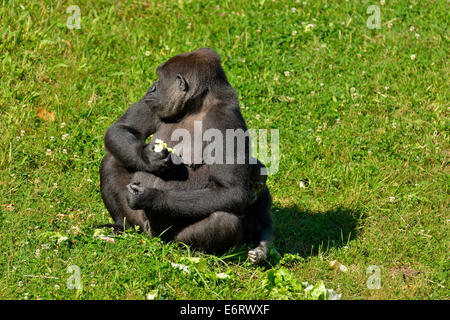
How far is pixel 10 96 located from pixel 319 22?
4.12m

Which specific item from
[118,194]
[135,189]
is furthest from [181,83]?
[118,194]

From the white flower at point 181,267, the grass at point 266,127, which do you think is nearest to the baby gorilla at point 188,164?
the grass at point 266,127

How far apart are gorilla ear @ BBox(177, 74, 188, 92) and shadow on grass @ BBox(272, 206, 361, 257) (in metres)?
1.85

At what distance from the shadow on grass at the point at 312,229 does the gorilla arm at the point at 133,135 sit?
65.6 inches

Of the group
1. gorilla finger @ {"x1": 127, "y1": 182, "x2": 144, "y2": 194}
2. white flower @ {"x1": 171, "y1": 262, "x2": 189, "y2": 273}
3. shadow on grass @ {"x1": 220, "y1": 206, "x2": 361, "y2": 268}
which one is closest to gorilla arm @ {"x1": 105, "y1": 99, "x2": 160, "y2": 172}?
gorilla finger @ {"x1": 127, "y1": 182, "x2": 144, "y2": 194}

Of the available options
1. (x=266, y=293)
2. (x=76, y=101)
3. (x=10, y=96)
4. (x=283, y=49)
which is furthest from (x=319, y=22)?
(x=266, y=293)

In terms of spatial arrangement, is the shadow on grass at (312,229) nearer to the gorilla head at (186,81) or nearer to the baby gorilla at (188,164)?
the baby gorilla at (188,164)

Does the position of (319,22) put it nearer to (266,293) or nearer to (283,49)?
(283,49)

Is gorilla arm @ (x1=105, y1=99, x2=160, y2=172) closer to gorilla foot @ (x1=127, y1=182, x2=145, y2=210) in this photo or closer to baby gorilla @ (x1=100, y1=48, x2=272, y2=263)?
baby gorilla @ (x1=100, y1=48, x2=272, y2=263)

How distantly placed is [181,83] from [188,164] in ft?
2.16

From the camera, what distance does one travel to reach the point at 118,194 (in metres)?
5.95

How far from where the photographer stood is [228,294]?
5164mm

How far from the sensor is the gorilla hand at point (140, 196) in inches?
208

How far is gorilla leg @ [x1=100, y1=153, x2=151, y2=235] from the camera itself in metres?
5.91
